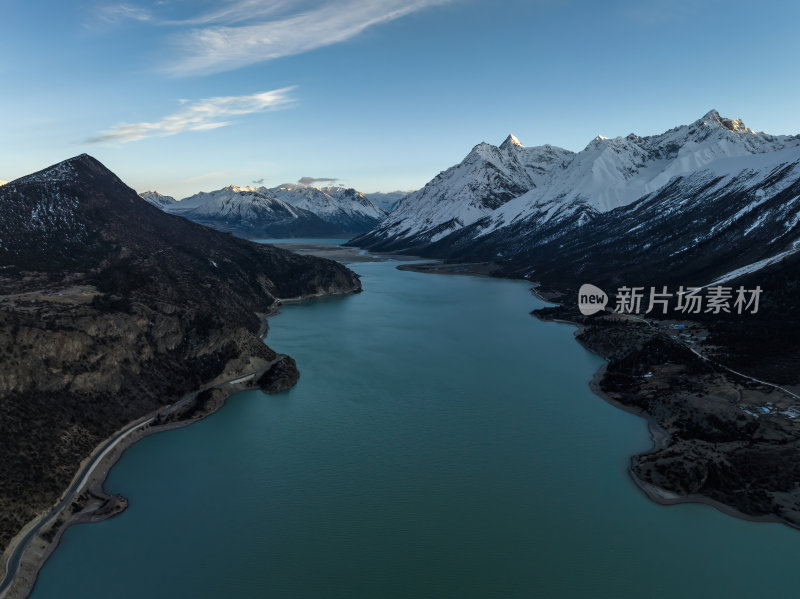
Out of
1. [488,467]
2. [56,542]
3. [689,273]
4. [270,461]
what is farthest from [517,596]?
[689,273]

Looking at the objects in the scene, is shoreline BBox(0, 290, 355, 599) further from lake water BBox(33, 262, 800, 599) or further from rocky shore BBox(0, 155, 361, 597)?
lake water BBox(33, 262, 800, 599)

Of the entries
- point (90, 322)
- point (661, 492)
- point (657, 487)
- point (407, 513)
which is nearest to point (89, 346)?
point (90, 322)

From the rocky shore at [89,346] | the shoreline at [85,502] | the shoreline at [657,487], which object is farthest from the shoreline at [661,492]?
the shoreline at [85,502]
